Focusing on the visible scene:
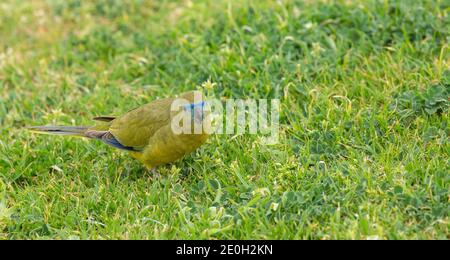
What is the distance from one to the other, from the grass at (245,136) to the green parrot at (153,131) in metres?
0.16

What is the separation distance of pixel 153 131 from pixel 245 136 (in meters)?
0.68

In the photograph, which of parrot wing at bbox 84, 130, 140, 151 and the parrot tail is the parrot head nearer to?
parrot wing at bbox 84, 130, 140, 151

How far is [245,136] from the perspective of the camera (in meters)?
4.85

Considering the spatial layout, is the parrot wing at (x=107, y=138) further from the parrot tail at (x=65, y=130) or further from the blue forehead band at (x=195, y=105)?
the blue forehead band at (x=195, y=105)

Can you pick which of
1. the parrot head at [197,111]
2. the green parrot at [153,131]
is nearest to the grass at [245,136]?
the green parrot at [153,131]

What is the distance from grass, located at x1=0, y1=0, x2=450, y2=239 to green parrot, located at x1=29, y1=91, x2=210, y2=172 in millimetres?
161

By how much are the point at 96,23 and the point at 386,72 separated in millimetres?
3353

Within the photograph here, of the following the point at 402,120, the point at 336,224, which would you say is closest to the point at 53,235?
the point at 336,224

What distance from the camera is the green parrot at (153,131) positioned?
4.41 meters

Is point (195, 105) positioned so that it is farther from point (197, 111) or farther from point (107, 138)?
point (107, 138)

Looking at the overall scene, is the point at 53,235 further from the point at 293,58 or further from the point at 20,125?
the point at 293,58

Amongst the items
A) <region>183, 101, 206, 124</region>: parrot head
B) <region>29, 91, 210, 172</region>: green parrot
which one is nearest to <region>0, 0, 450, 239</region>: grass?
<region>29, 91, 210, 172</region>: green parrot

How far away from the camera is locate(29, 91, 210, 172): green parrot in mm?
4410

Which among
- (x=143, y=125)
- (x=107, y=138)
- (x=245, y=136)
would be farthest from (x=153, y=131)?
(x=245, y=136)
